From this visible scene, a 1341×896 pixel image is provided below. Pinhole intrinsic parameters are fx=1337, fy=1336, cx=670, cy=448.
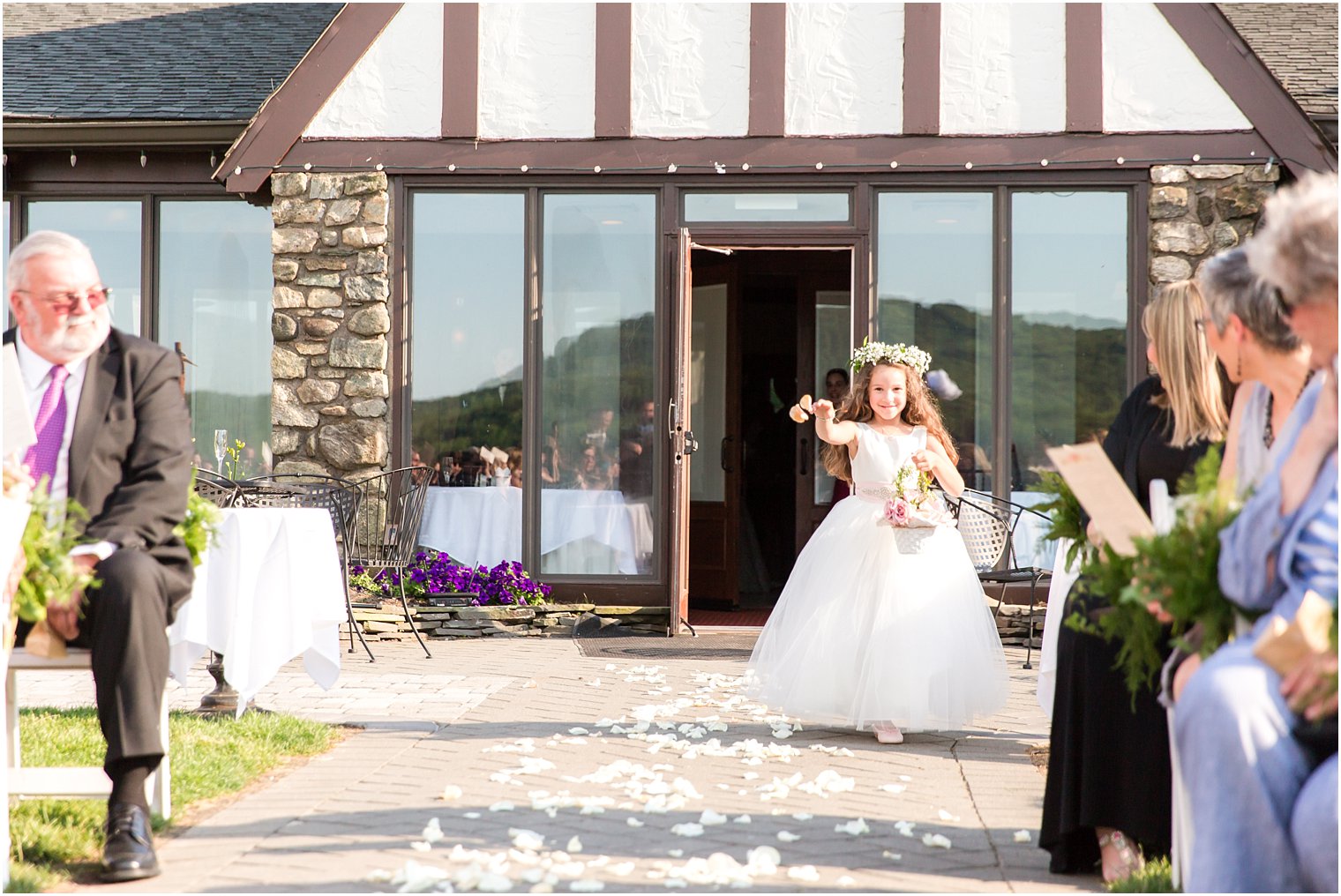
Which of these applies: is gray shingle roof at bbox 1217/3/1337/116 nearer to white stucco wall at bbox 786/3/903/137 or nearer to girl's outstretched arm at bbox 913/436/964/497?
white stucco wall at bbox 786/3/903/137

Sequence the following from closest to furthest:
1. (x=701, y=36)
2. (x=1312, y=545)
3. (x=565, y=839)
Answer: (x=1312, y=545) → (x=565, y=839) → (x=701, y=36)

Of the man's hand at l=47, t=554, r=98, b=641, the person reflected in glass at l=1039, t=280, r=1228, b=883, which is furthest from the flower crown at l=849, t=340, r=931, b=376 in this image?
the man's hand at l=47, t=554, r=98, b=641

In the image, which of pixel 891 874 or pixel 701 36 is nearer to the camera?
pixel 891 874

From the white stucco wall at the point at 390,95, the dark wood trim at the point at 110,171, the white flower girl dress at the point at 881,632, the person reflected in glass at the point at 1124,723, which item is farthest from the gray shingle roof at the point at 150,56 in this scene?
the person reflected in glass at the point at 1124,723

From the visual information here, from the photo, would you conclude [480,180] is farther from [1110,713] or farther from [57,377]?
[1110,713]

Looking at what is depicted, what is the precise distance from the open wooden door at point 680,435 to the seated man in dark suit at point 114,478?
16.5 ft

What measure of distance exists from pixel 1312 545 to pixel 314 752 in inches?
145

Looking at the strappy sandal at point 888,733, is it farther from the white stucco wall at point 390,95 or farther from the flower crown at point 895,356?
the white stucco wall at point 390,95

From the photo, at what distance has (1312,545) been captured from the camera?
2381mm

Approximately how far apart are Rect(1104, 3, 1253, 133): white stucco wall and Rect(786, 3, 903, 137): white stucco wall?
4.41 ft

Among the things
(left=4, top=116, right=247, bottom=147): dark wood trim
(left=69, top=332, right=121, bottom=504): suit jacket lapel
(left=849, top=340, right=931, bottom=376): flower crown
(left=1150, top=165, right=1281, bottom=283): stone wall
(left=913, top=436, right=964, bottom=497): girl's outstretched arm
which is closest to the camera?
(left=69, top=332, right=121, bottom=504): suit jacket lapel

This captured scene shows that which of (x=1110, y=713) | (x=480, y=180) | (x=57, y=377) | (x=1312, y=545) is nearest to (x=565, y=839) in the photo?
(x=1110, y=713)

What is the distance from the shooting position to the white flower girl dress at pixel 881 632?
525 centimetres

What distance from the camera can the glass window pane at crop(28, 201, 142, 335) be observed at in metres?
9.77
